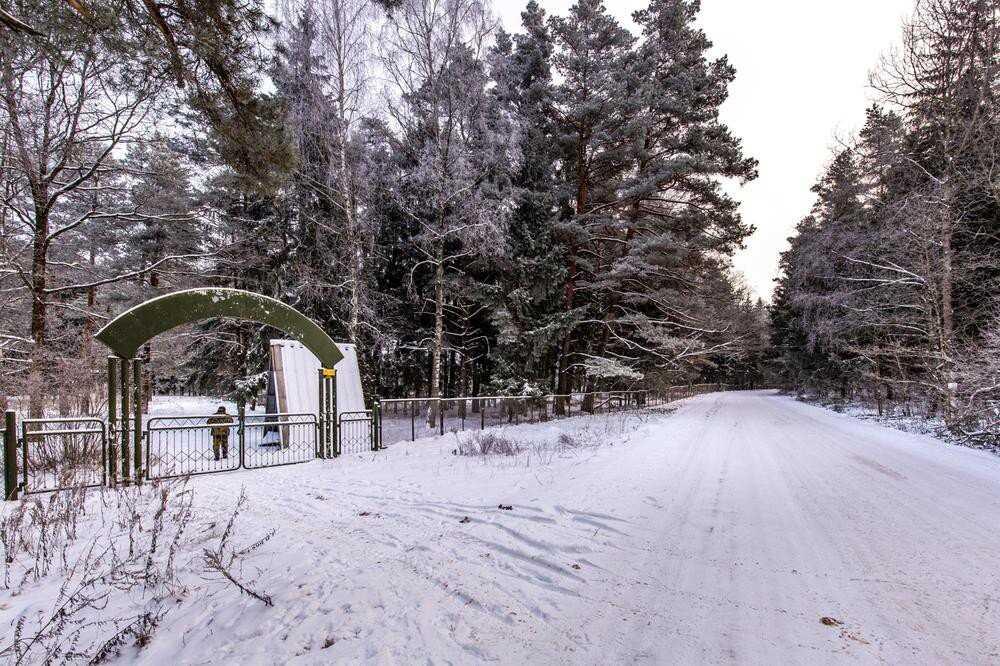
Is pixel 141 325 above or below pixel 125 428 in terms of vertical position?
above

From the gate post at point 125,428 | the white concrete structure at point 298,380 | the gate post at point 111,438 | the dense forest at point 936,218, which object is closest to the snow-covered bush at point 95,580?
the gate post at point 111,438

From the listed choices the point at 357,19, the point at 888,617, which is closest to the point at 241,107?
the point at 888,617

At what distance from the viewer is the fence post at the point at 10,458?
5.83m

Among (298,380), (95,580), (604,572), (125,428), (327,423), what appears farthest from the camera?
(298,380)

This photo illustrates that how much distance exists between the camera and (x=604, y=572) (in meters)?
3.34

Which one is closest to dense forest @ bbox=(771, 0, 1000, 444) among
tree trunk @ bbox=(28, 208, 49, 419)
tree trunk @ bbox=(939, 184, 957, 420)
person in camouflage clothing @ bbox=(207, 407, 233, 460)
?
tree trunk @ bbox=(939, 184, 957, 420)

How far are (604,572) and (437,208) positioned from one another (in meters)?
13.5

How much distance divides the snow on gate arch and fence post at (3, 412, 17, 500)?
5.07ft

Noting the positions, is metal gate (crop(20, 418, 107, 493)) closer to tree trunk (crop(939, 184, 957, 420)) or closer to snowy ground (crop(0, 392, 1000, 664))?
snowy ground (crop(0, 392, 1000, 664))

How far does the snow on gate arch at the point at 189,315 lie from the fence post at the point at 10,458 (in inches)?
60.8

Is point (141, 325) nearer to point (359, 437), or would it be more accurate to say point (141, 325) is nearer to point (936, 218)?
point (359, 437)

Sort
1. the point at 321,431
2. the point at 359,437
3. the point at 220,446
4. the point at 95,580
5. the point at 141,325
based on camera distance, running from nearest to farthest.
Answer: the point at 95,580
the point at 141,325
the point at 321,431
the point at 220,446
the point at 359,437

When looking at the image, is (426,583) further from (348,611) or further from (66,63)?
(66,63)

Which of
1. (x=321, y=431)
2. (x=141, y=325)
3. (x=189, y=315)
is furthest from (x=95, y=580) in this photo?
(x=321, y=431)
